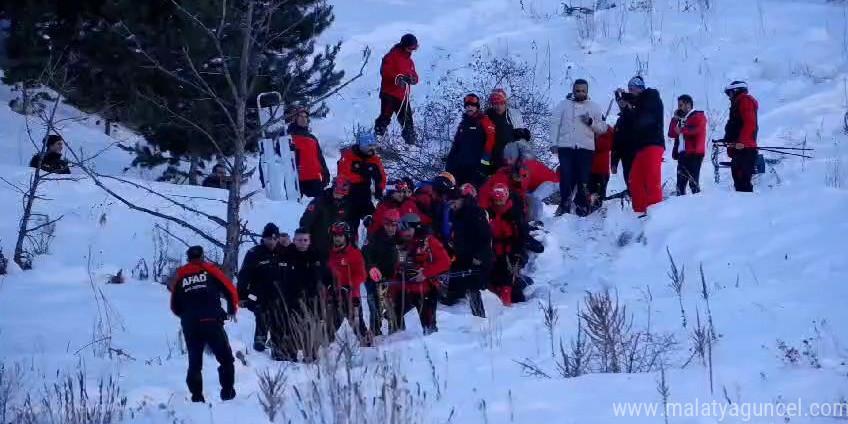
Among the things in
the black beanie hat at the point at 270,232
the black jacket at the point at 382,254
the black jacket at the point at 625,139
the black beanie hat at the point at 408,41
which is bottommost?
the black jacket at the point at 382,254

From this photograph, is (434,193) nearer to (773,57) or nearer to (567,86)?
(567,86)

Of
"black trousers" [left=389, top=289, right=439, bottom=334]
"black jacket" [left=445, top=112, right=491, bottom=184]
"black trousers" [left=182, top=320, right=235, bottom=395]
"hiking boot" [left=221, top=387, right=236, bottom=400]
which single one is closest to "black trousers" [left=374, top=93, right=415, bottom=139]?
"black jacket" [left=445, top=112, right=491, bottom=184]

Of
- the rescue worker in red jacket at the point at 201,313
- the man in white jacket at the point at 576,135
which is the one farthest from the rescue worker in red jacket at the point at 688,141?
the rescue worker in red jacket at the point at 201,313

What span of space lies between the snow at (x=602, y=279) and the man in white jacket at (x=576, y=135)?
1.64ft

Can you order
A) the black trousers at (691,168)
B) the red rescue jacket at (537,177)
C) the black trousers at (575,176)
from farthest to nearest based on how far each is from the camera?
1. the black trousers at (691,168)
2. the red rescue jacket at (537,177)
3. the black trousers at (575,176)

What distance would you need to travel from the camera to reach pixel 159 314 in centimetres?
1123

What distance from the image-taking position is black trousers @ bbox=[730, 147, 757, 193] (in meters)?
12.2

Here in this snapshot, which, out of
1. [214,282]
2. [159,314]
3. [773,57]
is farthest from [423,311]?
[773,57]

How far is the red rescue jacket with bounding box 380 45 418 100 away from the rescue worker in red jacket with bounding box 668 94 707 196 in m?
3.97

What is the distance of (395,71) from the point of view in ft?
48.4

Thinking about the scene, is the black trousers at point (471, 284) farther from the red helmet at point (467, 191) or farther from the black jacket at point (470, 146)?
the black jacket at point (470, 146)

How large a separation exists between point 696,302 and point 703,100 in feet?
35.1

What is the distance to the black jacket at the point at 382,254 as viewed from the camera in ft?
33.7

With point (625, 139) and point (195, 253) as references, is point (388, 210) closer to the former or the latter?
point (195, 253)
